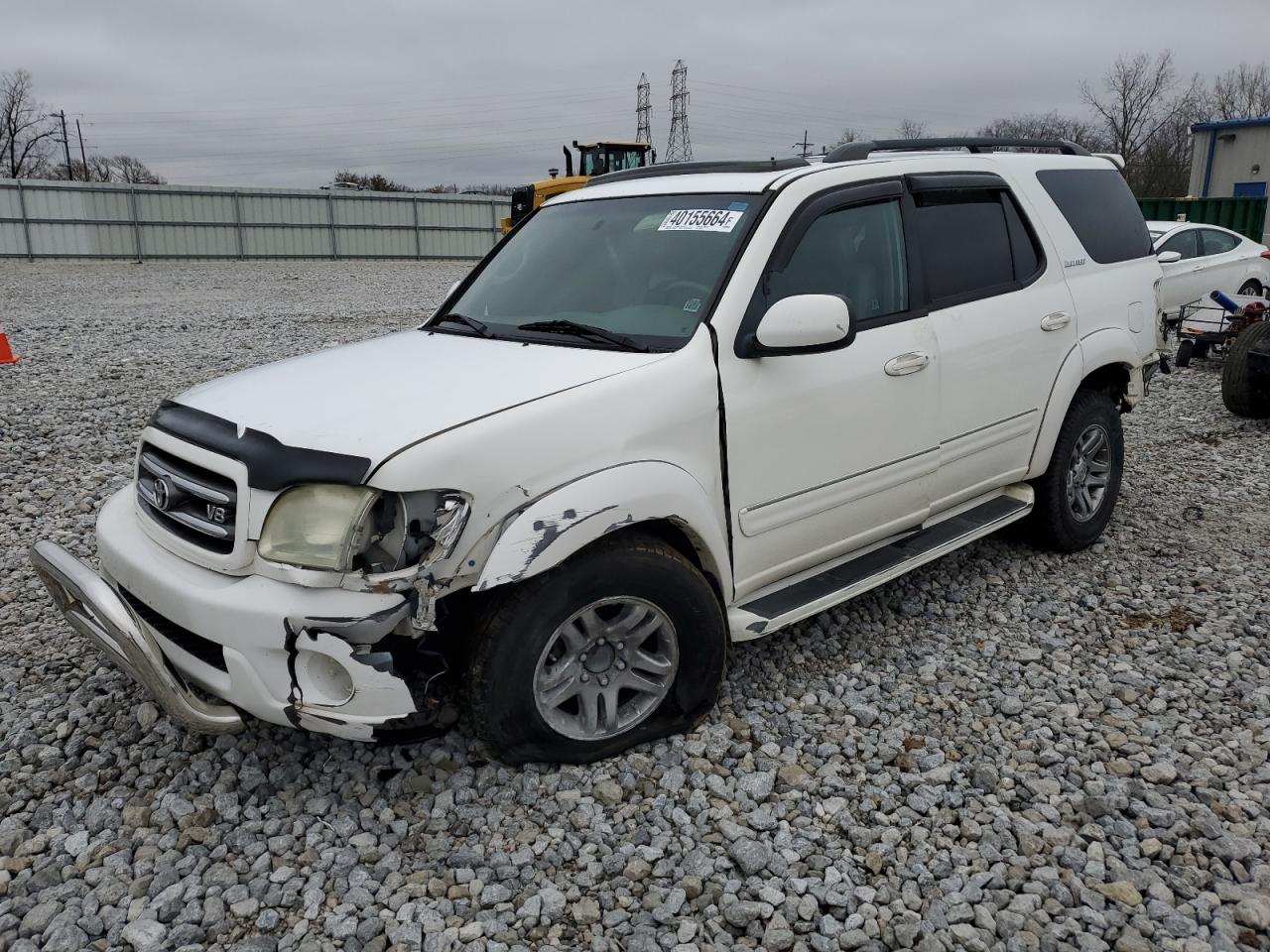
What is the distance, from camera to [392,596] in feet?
8.55

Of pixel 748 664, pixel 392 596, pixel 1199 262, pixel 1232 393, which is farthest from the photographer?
pixel 1199 262

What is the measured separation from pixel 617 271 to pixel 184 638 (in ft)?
6.51

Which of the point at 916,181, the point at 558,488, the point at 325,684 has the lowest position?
the point at 325,684

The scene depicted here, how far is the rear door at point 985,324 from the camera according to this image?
4.02 metres

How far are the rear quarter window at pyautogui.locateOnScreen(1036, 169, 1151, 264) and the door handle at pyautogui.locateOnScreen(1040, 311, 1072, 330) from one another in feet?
1.54

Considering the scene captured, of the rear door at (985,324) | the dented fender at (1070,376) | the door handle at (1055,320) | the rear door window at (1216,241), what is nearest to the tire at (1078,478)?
the dented fender at (1070,376)

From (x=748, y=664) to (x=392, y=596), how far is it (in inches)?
69.7

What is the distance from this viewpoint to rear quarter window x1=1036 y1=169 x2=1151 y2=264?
4.76 meters

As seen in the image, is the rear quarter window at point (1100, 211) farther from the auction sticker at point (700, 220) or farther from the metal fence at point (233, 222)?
the metal fence at point (233, 222)

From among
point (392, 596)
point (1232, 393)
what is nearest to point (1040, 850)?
point (392, 596)

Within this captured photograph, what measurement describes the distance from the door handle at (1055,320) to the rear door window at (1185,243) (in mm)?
8452

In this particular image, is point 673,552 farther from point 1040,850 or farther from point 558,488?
point 1040,850

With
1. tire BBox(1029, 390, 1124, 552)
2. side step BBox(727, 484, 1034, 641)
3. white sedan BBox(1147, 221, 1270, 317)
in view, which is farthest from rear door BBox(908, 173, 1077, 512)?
white sedan BBox(1147, 221, 1270, 317)

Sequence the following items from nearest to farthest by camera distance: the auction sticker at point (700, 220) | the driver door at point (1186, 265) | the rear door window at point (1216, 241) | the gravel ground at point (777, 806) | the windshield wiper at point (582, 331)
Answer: the gravel ground at point (777, 806) → the windshield wiper at point (582, 331) → the auction sticker at point (700, 220) → the driver door at point (1186, 265) → the rear door window at point (1216, 241)
